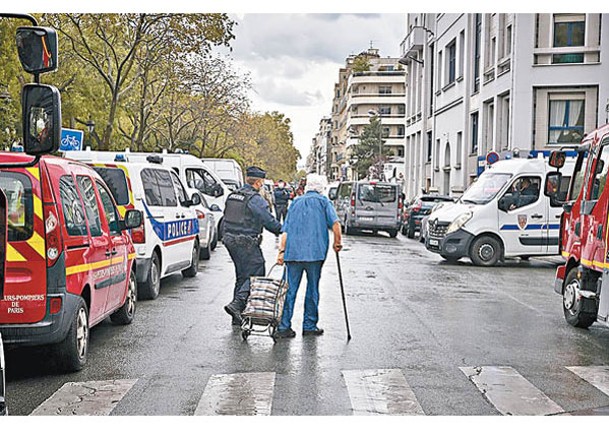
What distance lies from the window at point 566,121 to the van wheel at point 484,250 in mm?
14610

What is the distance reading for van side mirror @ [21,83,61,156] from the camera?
5242 mm

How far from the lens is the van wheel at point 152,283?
42.9 ft

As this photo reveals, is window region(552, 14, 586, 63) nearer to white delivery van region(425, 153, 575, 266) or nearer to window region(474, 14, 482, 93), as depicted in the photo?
window region(474, 14, 482, 93)

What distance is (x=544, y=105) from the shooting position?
33.3m

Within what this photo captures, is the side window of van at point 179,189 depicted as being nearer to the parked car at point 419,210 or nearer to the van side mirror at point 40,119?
the van side mirror at point 40,119

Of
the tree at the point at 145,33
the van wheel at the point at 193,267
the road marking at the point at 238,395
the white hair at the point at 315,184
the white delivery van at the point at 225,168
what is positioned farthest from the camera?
the white delivery van at the point at 225,168

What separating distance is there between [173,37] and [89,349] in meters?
21.9

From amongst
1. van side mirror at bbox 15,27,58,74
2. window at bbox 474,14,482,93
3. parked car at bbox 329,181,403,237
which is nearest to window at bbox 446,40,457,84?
window at bbox 474,14,482,93

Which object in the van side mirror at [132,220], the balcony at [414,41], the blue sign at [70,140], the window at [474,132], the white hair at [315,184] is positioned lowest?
the van side mirror at [132,220]

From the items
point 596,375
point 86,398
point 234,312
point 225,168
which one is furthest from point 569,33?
point 86,398

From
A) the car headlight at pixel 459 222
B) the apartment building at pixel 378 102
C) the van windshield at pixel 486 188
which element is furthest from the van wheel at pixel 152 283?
the apartment building at pixel 378 102

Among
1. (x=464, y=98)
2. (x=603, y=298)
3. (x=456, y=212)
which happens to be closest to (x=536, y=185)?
(x=456, y=212)

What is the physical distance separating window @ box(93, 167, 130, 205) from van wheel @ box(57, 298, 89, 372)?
4373 millimetres

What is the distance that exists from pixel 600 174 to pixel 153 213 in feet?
20.5
